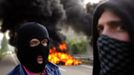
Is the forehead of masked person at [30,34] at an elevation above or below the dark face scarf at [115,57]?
below

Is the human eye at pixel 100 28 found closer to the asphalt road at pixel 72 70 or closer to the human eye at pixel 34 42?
the human eye at pixel 34 42

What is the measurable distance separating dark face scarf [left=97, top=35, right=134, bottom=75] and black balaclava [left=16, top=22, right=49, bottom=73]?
2378 millimetres

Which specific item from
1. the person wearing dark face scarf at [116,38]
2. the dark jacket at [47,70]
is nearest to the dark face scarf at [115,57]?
the person wearing dark face scarf at [116,38]

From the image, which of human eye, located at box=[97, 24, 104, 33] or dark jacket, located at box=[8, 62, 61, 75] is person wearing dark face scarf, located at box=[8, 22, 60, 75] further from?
human eye, located at box=[97, 24, 104, 33]

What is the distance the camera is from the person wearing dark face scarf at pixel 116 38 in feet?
7.95

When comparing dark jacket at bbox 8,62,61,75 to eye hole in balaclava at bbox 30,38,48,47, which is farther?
eye hole in balaclava at bbox 30,38,48,47

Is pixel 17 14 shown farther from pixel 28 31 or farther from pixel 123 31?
pixel 123 31

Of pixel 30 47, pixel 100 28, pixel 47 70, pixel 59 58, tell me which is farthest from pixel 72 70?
pixel 100 28

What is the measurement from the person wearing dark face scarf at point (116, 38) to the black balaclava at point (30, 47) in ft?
7.51

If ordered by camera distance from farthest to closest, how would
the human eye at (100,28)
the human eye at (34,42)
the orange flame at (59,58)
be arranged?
1. the orange flame at (59,58)
2. the human eye at (34,42)
3. the human eye at (100,28)

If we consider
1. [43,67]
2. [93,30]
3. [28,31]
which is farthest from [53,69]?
[93,30]

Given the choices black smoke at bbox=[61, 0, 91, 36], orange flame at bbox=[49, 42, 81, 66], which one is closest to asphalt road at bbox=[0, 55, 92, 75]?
orange flame at bbox=[49, 42, 81, 66]

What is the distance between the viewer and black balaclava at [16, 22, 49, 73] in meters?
4.95

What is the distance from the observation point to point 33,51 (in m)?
4.98
